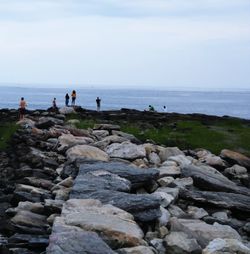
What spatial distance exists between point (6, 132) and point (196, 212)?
15.8m

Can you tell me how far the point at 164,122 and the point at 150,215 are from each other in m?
21.8

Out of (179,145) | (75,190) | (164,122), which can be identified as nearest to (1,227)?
(75,190)

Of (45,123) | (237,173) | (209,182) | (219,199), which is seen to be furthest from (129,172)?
(45,123)

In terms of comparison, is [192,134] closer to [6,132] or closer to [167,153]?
[167,153]

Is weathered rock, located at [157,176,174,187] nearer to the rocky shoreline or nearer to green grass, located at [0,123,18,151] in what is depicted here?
the rocky shoreline

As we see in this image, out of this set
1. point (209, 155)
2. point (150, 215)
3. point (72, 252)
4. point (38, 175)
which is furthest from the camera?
point (209, 155)

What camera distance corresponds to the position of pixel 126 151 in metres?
24.8

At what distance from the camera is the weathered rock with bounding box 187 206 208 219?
19.5 metres

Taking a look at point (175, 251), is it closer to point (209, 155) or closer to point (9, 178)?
point (9, 178)

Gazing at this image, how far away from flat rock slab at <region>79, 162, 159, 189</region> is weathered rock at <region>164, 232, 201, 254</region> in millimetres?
4611

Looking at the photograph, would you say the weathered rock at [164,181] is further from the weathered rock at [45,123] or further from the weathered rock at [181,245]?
the weathered rock at [45,123]

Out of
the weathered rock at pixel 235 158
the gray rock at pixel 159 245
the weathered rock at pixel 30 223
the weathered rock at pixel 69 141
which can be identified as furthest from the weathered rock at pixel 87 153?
the gray rock at pixel 159 245

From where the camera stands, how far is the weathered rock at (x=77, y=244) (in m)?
12.5

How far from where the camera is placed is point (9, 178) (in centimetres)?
2409
